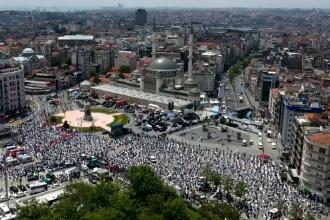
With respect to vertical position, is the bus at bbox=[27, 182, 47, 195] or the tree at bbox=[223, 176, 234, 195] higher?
the tree at bbox=[223, 176, 234, 195]

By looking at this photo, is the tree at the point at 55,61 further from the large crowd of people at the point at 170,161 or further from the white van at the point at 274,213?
the white van at the point at 274,213

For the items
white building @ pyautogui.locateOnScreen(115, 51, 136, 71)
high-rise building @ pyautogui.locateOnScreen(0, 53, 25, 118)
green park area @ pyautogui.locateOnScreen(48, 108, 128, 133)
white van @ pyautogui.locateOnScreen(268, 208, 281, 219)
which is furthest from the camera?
white building @ pyautogui.locateOnScreen(115, 51, 136, 71)

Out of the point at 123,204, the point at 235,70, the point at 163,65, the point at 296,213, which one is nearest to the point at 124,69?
the point at 163,65

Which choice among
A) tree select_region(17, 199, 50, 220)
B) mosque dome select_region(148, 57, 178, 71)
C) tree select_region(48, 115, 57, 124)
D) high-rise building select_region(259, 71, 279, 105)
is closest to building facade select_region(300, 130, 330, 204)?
tree select_region(17, 199, 50, 220)

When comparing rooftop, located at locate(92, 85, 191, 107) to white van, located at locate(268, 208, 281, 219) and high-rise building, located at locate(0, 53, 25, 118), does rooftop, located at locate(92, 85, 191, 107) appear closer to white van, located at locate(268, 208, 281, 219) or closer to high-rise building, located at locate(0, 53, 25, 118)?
high-rise building, located at locate(0, 53, 25, 118)

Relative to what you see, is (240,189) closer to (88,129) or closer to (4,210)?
(4,210)

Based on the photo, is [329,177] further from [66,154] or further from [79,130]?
[79,130]

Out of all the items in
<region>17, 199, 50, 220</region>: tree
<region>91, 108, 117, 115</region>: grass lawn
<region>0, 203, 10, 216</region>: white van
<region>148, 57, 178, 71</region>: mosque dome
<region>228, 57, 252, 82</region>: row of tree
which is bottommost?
<region>0, 203, 10, 216</region>: white van
